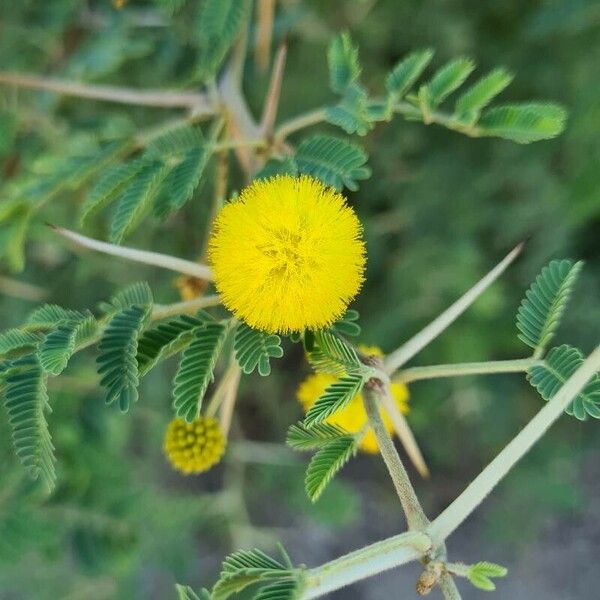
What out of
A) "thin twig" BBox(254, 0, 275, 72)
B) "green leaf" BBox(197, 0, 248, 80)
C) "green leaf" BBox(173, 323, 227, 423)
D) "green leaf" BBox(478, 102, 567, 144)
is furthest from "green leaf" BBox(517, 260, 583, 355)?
"thin twig" BBox(254, 0, 275, 72)

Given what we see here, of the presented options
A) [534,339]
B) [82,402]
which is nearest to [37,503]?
[82,402]

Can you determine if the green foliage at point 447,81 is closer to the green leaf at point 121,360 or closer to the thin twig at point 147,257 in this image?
the thin twig at point 147,257

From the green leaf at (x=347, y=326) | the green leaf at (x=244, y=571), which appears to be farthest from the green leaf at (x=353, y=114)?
the green leaf at (x=244, y=571)

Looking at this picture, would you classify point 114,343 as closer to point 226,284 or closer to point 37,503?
point 226,284

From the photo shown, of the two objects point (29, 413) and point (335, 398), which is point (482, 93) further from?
point (29, 413)

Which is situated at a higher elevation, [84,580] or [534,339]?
[84,580]
